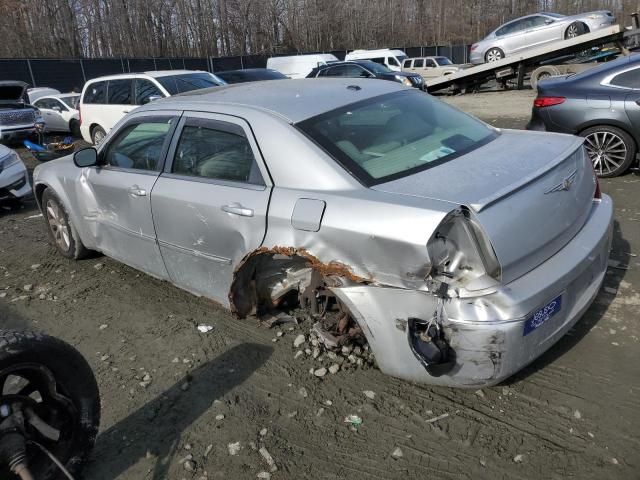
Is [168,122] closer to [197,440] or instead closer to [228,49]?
[197,440]

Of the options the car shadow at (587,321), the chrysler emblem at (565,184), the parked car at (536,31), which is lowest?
the car shadow at (587,321)

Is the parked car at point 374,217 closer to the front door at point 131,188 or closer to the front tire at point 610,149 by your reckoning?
the front door at point 131,188

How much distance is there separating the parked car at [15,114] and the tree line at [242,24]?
62.1 feet

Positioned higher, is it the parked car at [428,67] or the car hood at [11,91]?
the car hood at [11,91]

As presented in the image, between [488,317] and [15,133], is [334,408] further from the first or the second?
[15,133]

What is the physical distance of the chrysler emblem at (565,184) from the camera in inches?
108

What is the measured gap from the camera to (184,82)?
35.0 ft

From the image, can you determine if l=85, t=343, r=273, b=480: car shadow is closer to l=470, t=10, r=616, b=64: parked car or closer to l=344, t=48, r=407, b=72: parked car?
l=470, t=10, r=616, b=64: parked car

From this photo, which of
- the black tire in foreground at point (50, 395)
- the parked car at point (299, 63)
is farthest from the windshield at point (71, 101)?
the black tire in foreground at point (50, 395)

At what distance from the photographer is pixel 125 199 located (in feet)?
13.3

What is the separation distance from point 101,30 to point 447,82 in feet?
81.0


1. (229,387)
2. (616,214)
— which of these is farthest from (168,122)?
(616,214)

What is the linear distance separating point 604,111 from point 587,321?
3908 millimetres

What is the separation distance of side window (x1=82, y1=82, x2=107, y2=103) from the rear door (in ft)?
30.0
